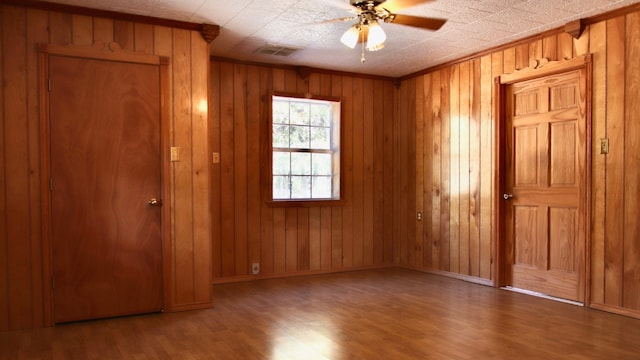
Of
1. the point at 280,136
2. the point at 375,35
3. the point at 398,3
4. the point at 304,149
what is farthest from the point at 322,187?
the point at 398,3

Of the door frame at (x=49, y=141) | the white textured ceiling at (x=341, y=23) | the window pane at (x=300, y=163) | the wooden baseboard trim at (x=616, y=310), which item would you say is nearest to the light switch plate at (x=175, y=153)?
the door frame at (x=49, y=141)

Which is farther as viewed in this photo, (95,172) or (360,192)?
(360,192)

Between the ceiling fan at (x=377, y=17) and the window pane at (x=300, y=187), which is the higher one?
the ceiling fan at (x=377, y=17)

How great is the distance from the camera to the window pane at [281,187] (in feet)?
18.4

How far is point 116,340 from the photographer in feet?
10.8

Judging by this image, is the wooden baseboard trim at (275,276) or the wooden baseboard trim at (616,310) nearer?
the wooden baseboard trim at (616,310)

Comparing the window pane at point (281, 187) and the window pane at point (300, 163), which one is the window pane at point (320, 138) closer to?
the window pane at point (300, 163)

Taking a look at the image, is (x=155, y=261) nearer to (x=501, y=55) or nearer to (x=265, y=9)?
(x=265, y=9)

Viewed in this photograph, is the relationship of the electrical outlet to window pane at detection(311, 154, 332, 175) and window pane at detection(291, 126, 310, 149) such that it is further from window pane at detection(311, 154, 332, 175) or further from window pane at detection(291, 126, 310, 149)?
window pane at detection(291, 126, 310, 149)

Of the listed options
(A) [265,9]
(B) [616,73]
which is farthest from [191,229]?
(B) [616,73]

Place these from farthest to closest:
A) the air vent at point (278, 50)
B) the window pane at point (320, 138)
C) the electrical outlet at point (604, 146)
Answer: the window pane at point (320, 138)
the air vent at point (278, 50)
the electrical outlet at point (604, 146)

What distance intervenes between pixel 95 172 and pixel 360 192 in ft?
10.9

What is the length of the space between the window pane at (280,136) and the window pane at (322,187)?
592mm

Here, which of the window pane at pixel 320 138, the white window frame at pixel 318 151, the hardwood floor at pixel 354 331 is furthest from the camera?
the window pane at pixel 320 138
